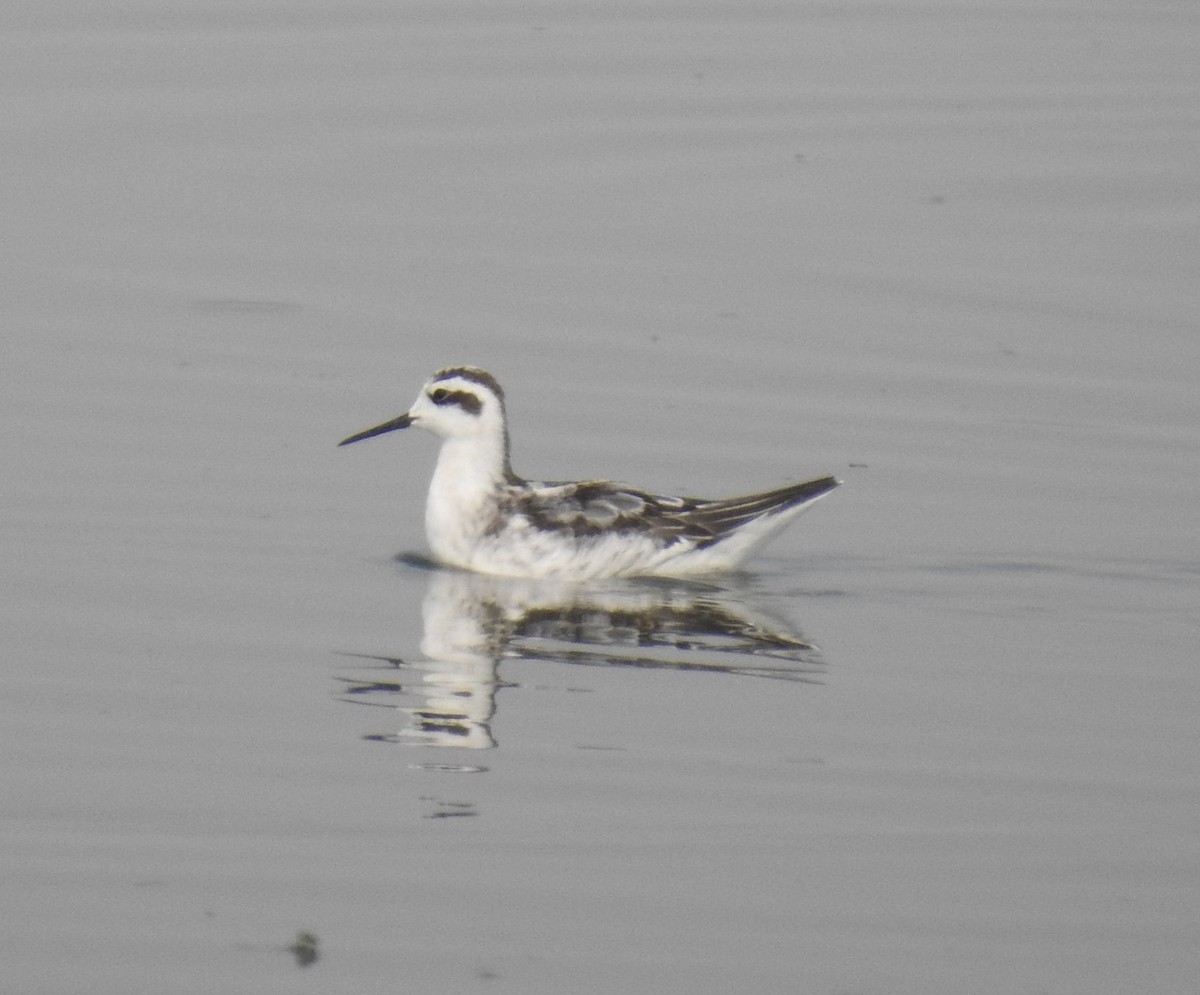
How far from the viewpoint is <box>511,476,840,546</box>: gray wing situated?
1512cm

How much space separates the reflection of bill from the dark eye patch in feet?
4.03

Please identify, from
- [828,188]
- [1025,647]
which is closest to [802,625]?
[1025,647]

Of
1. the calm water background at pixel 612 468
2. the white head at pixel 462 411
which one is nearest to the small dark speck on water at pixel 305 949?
the calm water background at pixel 612 468

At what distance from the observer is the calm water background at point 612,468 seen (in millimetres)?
9266

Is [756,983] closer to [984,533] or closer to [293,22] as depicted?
[984,533]

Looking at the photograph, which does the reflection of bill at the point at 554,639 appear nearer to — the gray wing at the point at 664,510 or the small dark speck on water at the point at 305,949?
the gray wing at the point at 664,510

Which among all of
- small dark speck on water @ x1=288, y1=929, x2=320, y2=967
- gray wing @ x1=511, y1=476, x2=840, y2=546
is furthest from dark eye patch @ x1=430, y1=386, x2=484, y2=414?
small dark speck on water @ x1=288, y1=929, x2=320, y2=967

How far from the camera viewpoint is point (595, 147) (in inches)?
1006

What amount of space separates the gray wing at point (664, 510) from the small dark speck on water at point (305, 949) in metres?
6.58

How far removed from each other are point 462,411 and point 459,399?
0.08m

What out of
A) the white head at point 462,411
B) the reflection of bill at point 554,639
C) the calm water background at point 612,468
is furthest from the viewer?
the white head at point 462,411

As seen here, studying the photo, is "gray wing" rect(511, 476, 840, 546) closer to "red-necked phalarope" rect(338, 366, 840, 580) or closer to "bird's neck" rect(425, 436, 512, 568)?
"red-necked phalarope" rect(338, 366, 840, 580)

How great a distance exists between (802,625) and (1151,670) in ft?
6.70

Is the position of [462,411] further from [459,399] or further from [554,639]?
[554,639]
